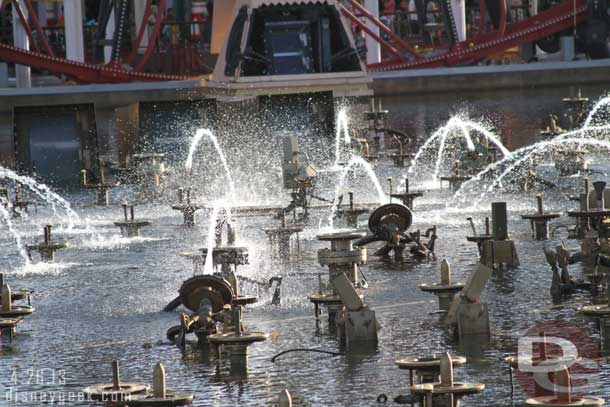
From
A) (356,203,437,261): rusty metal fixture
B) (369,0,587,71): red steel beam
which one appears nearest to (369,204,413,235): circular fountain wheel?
(356,203,437,261): rusty metal fixture

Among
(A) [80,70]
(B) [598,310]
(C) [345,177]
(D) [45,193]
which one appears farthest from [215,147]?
(B) [598,310]

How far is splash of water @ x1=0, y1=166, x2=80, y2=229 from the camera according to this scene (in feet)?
86.4

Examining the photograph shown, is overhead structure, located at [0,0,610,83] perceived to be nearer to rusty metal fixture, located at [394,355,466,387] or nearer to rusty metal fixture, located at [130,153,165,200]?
rusty metal fixture, located at [130,153,165,200]

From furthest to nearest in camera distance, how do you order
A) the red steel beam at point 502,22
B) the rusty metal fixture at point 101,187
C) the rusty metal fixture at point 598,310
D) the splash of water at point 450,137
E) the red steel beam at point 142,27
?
the red steel beam at point 502,22 → the red steel beam at point 142,27 → the splash of water at point 450,137 → the rusty metal fixture at point 101,187 → the rusty metal fixture at point 598,310

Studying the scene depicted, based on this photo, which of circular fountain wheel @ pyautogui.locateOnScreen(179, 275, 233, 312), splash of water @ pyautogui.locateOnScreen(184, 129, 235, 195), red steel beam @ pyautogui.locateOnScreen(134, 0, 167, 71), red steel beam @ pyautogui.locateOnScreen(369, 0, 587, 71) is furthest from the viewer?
red steel beam @ pyautogui.locateOnScreen(369, 0, 587, 71)

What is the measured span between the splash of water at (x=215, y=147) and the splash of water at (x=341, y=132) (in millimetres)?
1959

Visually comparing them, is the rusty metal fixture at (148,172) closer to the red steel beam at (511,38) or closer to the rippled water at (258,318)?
the rippled water at (258,318)

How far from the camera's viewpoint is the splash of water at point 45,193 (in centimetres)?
2633

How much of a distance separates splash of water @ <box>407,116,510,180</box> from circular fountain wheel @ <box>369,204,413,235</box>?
27.6 feet

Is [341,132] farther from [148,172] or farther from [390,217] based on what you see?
[390,217]

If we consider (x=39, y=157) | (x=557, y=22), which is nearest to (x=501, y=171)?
(x=39, y=157)

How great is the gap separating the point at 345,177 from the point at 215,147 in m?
6.45

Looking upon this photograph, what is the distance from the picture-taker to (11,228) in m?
24.7

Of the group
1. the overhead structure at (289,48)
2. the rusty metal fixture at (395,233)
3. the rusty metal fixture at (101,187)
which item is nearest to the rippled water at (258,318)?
the rusty metal fixture at (395,233)
